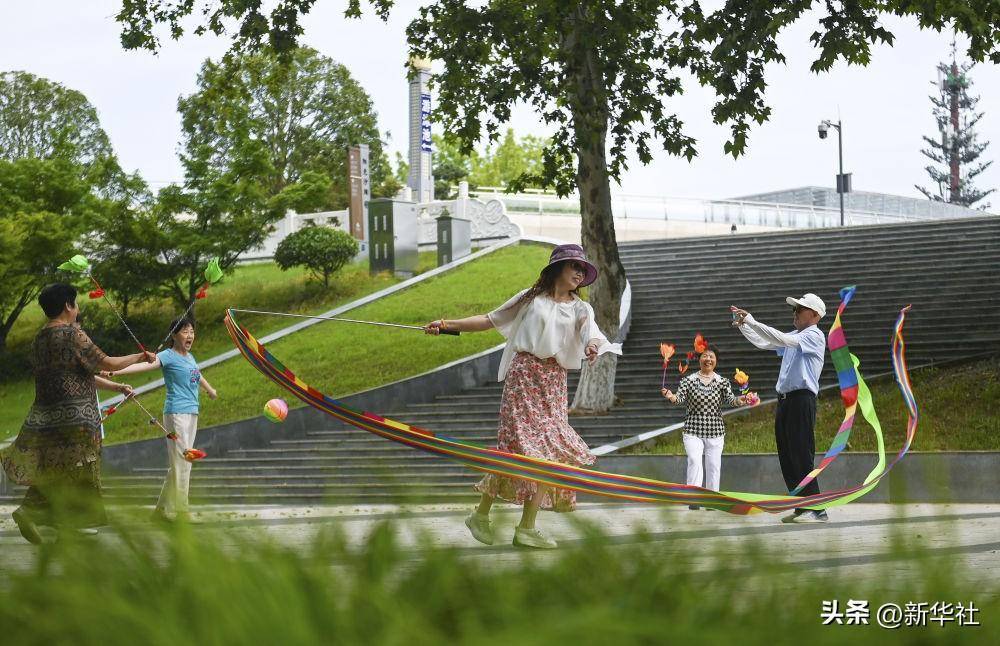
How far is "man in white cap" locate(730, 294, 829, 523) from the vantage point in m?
9.63

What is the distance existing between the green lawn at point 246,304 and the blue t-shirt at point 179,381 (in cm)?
1472

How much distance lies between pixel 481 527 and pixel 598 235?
1468 centimetres

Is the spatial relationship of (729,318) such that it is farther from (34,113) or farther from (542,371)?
(34,113)

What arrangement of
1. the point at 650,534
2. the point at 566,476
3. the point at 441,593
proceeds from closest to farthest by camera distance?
the point at 441,593
the point at 650,534
the point at 566,476

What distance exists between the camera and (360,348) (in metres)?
21.8

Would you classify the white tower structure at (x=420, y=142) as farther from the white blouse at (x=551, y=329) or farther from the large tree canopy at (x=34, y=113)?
the white blouse at (x=551, y=329)

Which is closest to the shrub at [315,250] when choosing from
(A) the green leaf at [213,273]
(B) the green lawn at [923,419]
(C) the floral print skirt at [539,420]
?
(B) the green lawn at [923,419]

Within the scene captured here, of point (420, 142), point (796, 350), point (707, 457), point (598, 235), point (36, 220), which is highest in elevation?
point (420, 142)

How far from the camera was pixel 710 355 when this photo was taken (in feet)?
34.8

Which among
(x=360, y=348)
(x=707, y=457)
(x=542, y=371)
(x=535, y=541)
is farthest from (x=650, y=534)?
(x=360, y=348)

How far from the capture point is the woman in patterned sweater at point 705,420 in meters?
10.5

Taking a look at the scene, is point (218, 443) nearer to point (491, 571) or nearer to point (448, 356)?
point (448, 356)

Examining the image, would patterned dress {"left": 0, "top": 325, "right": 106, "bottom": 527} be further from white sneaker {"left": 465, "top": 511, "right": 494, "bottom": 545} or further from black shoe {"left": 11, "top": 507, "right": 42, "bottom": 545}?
white sneaker {"left": 465, "top": 511, "right": 494, "bottom": 545}

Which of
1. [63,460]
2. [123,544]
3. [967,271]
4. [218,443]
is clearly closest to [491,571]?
[123,544]
